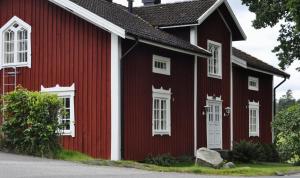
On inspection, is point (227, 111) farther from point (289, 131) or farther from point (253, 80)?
point (253, 80)

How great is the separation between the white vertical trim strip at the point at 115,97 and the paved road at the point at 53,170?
252 cm

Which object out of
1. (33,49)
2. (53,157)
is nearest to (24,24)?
(33,49)

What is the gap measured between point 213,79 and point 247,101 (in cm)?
495

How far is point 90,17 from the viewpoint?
22828 mm

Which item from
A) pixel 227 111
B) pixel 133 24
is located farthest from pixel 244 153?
pixel 133 24

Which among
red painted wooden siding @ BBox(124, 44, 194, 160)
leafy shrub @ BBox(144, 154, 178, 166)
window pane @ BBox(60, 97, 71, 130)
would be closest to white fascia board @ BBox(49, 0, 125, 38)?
red painted wooden siding @ BBox(124, 44, 194, 160)

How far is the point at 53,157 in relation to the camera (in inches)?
848

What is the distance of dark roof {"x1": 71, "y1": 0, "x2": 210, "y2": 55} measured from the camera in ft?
76.2

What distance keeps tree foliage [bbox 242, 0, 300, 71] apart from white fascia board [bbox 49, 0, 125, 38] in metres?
13.0

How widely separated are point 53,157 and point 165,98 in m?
5.74

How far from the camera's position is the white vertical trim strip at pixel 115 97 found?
73.6 feet

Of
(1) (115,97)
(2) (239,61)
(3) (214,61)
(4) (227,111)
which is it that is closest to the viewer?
(1) (115,97)

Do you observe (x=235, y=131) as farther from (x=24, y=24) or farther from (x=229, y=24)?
(x=24, y=24)

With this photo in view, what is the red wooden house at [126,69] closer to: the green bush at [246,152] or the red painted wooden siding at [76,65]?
the red painted wooden siding at [76,65]
